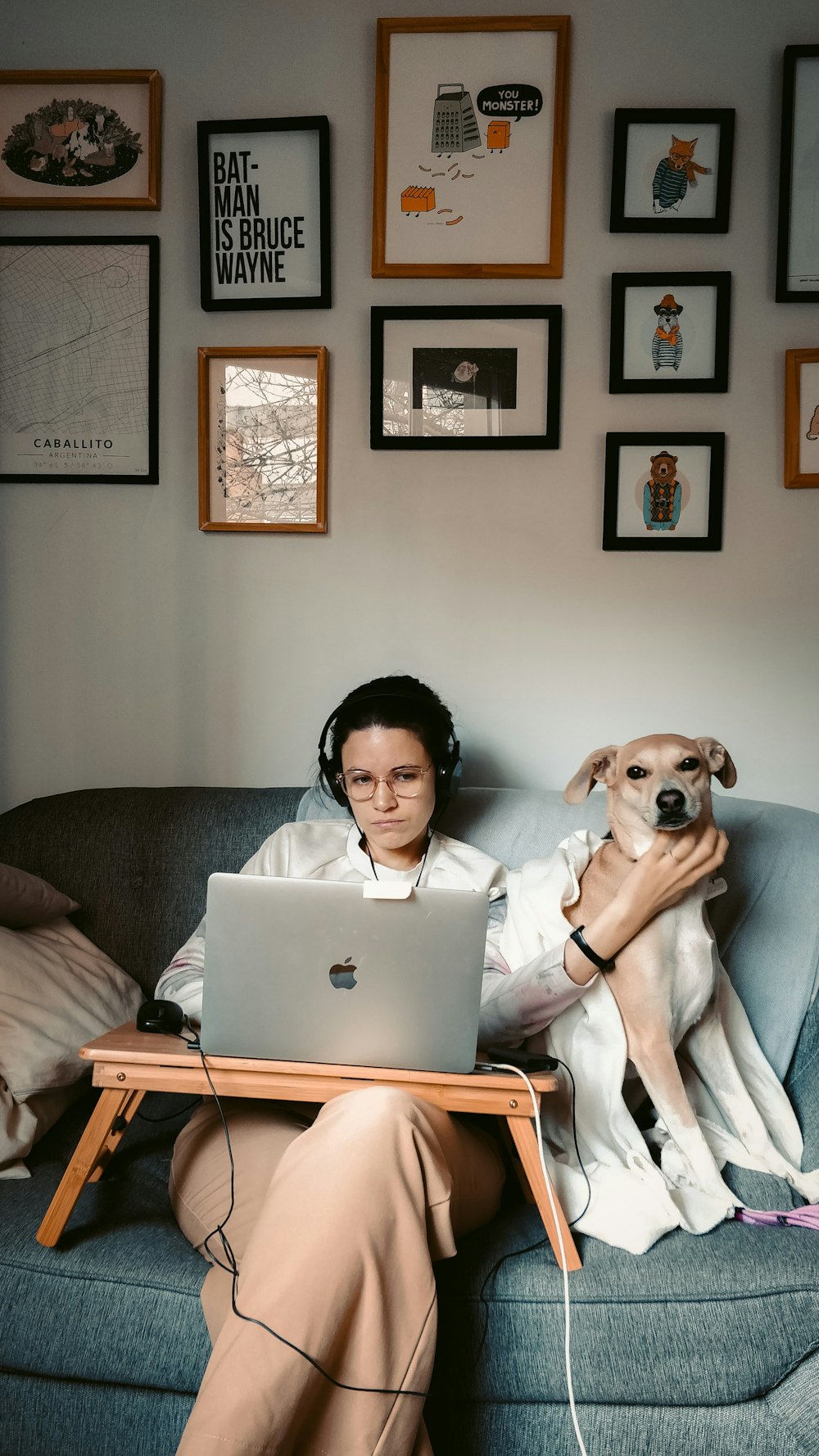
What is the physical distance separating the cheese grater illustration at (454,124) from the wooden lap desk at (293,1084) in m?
1.96

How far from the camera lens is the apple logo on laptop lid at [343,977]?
48.0 inches

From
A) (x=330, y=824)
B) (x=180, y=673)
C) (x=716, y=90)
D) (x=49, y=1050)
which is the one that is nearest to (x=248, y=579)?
(x=180, y=673)

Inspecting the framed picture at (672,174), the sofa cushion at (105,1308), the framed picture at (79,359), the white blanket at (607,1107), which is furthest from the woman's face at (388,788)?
the framed picture at (672,174)

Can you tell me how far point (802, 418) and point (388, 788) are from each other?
4.23 ft

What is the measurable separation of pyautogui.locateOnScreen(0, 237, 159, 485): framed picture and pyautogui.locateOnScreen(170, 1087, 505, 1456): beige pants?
5.37 feet

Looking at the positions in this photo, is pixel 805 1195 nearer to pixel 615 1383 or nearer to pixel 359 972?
pixel 615 1383

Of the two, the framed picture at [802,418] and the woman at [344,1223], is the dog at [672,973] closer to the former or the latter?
the woman at [344,1223]

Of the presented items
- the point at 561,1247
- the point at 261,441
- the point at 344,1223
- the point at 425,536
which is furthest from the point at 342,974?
the point at 261,441

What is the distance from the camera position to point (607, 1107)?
1.47 meters

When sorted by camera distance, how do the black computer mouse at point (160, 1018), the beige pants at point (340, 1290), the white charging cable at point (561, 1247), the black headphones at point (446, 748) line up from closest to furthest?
the beige pants at point (340, 1290), the white charging cable at point (561, 1247), the black computer mouse at point (160, 1018), the black headphones at point (446, 748)

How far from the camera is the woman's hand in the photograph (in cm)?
144

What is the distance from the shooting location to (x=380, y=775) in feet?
5.55

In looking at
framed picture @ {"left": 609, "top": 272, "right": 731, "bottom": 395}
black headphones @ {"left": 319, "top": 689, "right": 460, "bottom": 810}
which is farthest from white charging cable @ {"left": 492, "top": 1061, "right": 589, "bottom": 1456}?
framed picture @ {"left": 609, "top": 272, "right": 731, "bottom": 395}

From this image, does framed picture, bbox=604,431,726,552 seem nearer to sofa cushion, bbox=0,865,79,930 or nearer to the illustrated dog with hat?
the illustrated dog with hat
